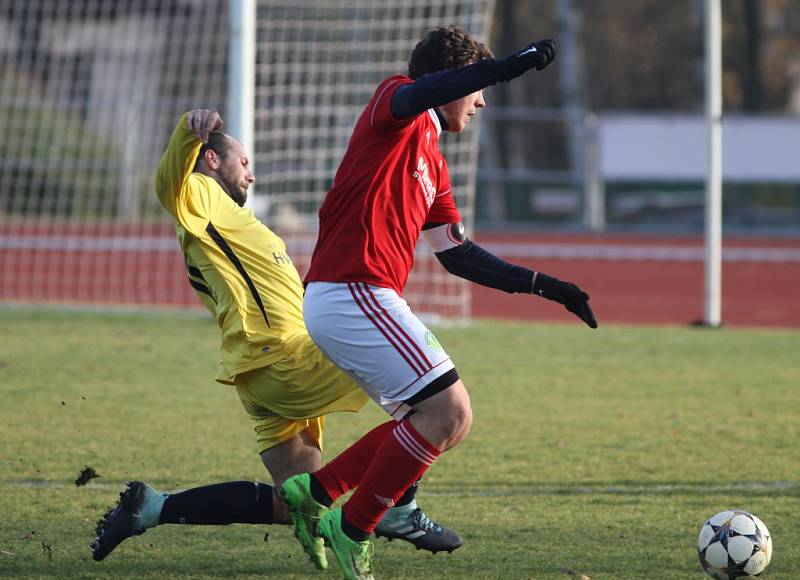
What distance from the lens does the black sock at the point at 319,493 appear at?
416 cm

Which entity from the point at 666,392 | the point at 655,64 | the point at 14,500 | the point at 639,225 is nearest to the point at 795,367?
the point at 666,392

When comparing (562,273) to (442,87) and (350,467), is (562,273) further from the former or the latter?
(442,87)

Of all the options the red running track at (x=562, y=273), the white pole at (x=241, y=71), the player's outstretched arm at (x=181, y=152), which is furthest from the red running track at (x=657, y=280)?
the player's outstretched arm at (x=181, y=152)

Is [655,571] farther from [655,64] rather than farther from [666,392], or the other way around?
[655,64]

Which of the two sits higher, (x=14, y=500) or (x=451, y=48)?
(x=451, y=48)

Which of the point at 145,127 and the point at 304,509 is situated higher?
the point at 145,127

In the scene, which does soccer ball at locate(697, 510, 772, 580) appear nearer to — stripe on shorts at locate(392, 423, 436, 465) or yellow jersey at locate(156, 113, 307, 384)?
stripe on shorts at locate(392, 423, 436, 465)

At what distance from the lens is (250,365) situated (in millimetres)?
4434

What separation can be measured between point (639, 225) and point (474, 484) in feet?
63.2

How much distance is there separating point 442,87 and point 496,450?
3250 millimetres

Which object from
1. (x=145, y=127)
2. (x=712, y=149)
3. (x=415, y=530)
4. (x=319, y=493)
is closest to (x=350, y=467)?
(x=319, y=493)

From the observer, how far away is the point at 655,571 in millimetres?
4375

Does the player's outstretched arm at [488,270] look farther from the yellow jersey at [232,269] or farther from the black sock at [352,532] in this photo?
the black sock at [352,532]

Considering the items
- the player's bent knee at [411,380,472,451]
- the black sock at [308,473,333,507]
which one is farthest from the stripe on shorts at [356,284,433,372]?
the black sock at [308,473,333,507]
